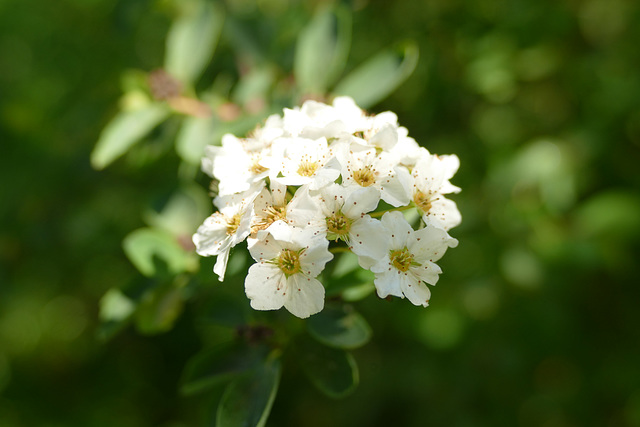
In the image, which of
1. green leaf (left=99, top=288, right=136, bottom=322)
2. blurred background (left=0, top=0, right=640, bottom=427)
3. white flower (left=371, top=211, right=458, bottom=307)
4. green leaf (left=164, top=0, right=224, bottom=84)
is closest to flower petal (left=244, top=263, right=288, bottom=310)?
white flower (left=371, top=211, right=458, bottom=307)

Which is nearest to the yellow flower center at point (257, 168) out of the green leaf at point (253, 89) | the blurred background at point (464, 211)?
the green leaf at point (253, 89)

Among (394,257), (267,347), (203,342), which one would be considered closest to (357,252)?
(394,257)

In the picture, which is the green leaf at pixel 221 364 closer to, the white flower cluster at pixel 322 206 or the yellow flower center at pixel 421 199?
the white flower cluster at pixel 322 206

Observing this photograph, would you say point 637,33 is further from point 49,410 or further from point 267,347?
point 49,410

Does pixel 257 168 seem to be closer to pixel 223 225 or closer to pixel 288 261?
pixel 223 225

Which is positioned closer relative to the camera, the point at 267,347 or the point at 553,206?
the point at 267,347

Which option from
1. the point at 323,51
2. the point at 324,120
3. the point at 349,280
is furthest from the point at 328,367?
the point at 323,51
